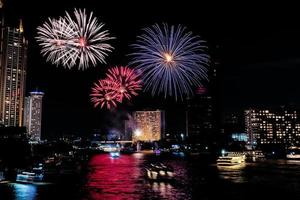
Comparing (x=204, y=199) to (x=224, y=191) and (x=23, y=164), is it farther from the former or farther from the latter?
(x=23, y=164)

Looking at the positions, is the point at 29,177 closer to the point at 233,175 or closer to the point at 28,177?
the point at 28,177

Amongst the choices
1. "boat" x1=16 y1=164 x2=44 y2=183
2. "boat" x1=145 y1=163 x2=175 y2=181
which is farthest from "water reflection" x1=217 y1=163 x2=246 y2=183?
"boat" x1=16 y1=164 x2=44 y2=183

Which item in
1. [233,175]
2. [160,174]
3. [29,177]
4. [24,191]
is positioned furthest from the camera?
[233,175]

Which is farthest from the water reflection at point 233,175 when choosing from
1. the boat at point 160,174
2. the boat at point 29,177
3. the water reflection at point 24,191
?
the water reflection at point 24,191

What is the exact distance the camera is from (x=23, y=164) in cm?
7844

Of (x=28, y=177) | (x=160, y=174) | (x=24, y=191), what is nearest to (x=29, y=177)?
A: (x=28, y=177)

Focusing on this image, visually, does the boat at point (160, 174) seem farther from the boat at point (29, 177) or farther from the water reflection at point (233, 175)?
the boat at point (29, 177)

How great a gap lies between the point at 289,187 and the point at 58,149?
146 metres

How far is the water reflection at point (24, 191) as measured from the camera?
45.7 metres

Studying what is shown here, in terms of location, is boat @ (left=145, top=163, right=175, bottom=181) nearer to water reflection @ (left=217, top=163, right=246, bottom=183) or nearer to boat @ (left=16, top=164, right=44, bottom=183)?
water reflection @ (left=217, top=163, right=246, bottom=183)

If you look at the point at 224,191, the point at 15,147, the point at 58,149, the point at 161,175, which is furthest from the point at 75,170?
the point at 58,149

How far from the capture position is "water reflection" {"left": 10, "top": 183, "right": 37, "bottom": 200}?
4566 cm

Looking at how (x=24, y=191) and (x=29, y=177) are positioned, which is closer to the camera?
(x=24, y=191)

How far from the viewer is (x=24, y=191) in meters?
50.3
